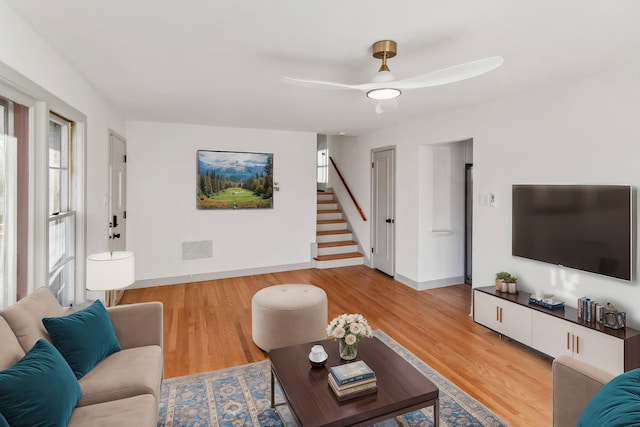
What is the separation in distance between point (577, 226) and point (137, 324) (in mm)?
3577

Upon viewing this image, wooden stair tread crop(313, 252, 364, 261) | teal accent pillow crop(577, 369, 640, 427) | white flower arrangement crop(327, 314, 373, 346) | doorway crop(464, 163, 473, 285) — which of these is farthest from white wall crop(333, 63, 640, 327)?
white flower arrangement crop(327, 314, 373, 346)

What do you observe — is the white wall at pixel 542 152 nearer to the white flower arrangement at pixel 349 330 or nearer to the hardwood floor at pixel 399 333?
the hardwood floor at pixel 399 333

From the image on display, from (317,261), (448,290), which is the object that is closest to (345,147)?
(317,261)

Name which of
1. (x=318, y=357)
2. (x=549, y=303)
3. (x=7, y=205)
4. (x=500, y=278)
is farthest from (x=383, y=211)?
(x=7, y=205)

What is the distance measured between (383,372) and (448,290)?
11.0 feet

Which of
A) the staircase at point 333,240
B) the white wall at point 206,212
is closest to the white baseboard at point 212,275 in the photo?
the white wall at point 206,212

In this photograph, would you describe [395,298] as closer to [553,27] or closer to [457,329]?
[457,329]

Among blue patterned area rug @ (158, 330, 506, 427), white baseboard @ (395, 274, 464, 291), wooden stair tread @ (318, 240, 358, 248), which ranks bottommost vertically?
blue patterned area rug @ (158, 330, 506, 427)

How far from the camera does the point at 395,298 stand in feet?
15.1

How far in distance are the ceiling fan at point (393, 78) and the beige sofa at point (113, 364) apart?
6.30 feet

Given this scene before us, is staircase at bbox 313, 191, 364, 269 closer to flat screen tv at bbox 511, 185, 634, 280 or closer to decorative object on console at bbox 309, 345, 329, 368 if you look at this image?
flat screen tv at bbox 511, 185, 634, 280

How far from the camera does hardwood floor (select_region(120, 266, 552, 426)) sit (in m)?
2.54

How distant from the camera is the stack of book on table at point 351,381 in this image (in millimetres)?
1752

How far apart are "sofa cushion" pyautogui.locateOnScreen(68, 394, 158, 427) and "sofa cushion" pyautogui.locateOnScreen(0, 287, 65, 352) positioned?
44cm
